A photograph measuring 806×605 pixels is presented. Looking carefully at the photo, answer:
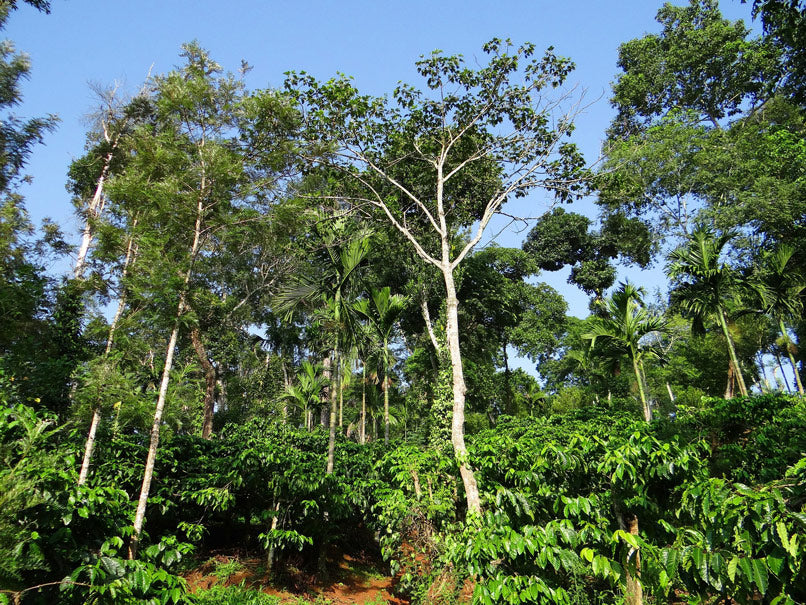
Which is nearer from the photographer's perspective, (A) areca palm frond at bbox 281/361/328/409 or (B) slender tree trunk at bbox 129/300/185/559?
(B) slender tree trunk at bbox 129/300/185/559

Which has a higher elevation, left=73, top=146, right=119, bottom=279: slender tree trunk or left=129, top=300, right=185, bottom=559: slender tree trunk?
left=73, top=146, right=119, bottom=279: slender tree trunk

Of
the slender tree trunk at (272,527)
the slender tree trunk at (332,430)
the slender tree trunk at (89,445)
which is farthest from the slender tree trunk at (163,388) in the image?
the slender tree trunk at (332,430)

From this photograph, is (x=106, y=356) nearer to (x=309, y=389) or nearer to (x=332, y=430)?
(x=332, y=430)

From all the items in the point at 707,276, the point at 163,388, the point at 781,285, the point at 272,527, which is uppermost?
the point at 781,285

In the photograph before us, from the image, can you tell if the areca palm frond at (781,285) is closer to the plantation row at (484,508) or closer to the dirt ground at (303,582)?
the plantation row at (484,508)

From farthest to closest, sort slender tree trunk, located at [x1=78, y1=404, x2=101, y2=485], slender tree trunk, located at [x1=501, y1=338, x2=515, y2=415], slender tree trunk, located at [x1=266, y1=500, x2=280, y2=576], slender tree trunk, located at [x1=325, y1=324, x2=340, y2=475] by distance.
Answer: slender tree trunk, located at [x1=501, y1=338, x2=515, y2=415]
slender tree trunk, located at [x1=325, y1=324, x2=340, y2=475]
slender tree trunk, located at [x1=266, y1=500, x2=280, y2=576]
slender tree trunk, located at [x1=78, y1=404, x2=101, y2=485]

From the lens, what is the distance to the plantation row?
7.60 ft

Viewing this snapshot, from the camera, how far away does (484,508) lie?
6.54m

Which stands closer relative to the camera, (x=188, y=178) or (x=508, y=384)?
(x=188, y=178)

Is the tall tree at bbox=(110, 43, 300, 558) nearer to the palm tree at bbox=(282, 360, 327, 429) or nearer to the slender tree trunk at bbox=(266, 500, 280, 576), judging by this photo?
the slender tree trunk at bbox=(266, 500, 280, 576)

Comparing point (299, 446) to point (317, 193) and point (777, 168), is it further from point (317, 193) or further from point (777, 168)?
point (777, 168)

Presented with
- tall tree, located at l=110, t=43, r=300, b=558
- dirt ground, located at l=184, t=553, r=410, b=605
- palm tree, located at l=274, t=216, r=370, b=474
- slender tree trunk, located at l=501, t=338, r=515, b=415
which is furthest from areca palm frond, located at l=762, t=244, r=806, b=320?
tall tree, located at l=110, t=43, r=300, b=558

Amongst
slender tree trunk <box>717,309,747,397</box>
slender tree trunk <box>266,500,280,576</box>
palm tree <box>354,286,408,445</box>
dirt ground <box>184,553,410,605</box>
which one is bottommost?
dirt ground <box>184,553,410,605</box>

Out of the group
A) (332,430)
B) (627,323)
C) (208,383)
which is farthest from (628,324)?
(208,383)
